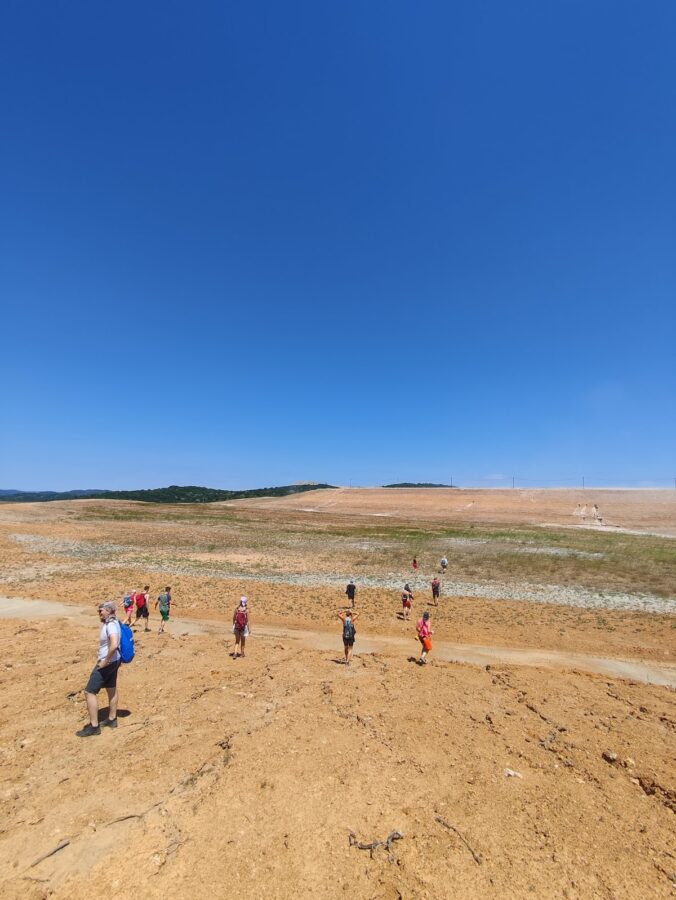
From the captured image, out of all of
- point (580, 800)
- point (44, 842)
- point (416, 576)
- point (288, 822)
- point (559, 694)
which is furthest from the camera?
point (416, 576)

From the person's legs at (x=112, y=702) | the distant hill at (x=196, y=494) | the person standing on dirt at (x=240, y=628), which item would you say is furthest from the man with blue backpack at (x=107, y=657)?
the distant hill at (x=196, y=494)

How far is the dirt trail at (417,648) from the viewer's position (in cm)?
1564

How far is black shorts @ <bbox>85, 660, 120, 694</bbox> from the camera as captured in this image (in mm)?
8406

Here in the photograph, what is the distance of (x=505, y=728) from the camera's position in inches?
391

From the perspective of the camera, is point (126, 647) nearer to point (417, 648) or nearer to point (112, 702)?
point (112, 702)

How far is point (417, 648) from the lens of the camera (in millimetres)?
17531

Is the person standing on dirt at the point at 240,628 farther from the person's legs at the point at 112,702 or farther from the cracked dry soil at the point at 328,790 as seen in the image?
the person's legs at the point at 112,702

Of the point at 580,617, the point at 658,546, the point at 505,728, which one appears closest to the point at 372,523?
the point at 658,546

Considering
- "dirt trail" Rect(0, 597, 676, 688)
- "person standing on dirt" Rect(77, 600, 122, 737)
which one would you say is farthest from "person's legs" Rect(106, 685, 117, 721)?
"dirt trail" Rect(0, 597, 676, 688)

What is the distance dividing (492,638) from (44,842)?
56.9ft

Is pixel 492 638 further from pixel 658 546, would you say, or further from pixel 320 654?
pixel 658 546

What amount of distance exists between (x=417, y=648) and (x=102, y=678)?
1238cm

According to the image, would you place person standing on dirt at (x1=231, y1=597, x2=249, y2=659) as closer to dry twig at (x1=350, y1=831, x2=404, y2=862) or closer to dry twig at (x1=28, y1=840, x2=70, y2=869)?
dry twig at (x1=28, y1=840, x2=70, y2=869)

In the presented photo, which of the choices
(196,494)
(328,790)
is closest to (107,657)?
(328,790)
